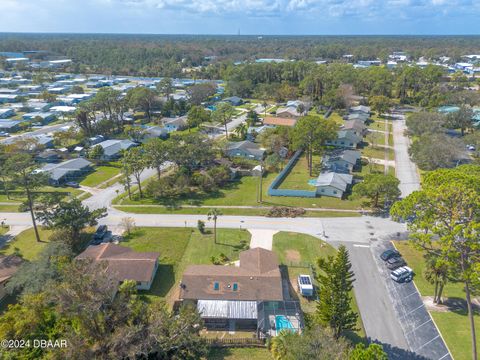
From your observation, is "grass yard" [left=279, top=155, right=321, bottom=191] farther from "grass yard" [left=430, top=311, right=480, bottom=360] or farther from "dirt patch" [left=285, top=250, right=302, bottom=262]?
"grass yard" [left=430, top=311, right=480, bottom=360]

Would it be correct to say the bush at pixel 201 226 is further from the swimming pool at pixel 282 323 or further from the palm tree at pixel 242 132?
the palm tree at pixel 242 132

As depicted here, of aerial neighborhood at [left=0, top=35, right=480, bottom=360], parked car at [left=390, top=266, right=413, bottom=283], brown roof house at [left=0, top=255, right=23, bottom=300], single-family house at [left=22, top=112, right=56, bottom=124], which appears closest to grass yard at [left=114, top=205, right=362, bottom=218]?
aerial neighborhood at [left=0, top=35, right=480, bottom=360]

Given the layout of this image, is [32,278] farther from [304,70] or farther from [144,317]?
[304,70]

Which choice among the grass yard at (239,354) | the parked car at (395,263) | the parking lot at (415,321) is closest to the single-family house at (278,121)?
the parked car at (395,263)

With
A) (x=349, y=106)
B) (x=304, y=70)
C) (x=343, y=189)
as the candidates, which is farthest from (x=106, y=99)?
(x=304, y=70)

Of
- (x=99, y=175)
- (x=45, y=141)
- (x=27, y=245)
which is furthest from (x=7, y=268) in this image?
(x=45, y=141)

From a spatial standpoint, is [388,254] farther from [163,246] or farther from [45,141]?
[45,141]

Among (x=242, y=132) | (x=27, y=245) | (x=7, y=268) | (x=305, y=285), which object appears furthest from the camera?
(x=242, y=132)
